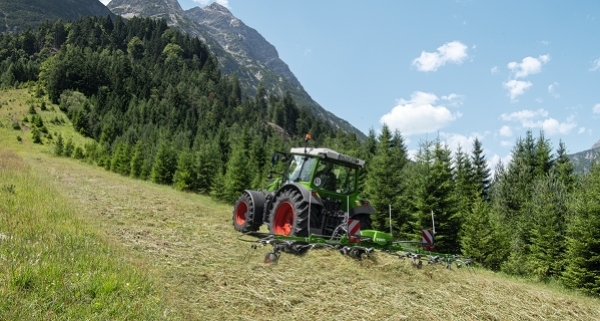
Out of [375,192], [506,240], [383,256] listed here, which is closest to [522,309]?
[383,256]

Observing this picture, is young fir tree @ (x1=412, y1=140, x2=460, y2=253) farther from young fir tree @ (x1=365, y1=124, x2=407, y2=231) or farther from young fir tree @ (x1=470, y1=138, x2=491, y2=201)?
young fir tree @ (x1=470, y1=138, x2=491, y2=201)

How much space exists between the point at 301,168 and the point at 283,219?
1413mm

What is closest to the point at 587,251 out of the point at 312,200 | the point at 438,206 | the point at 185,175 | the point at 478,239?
the point at 478,239

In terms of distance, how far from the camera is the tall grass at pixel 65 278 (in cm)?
375

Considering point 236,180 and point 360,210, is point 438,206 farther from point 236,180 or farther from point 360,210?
point 236,180

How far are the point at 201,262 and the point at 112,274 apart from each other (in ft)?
7.32

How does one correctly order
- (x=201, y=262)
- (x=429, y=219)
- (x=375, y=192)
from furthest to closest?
(x=375, y=192), (x=429, y=219), (x=201, y=262)

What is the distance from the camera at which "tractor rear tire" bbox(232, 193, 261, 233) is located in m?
11.1

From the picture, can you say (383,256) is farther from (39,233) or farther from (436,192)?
(436,192)

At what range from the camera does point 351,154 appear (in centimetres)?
3195

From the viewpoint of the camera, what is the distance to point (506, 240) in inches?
653

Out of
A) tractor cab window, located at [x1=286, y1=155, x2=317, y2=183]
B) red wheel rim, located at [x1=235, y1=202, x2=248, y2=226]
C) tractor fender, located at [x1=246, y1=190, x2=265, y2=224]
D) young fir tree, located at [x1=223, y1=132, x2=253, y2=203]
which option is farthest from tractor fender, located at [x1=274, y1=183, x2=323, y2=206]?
young fir tree, located at [x1=223, y1=132, x2=253, y2=203]

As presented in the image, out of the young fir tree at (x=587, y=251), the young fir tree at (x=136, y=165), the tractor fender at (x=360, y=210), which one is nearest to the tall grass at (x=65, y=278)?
the tractor fender at (x=360, y=210)

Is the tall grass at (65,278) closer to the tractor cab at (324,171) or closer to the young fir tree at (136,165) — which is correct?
the tractor cab at (324,171)
